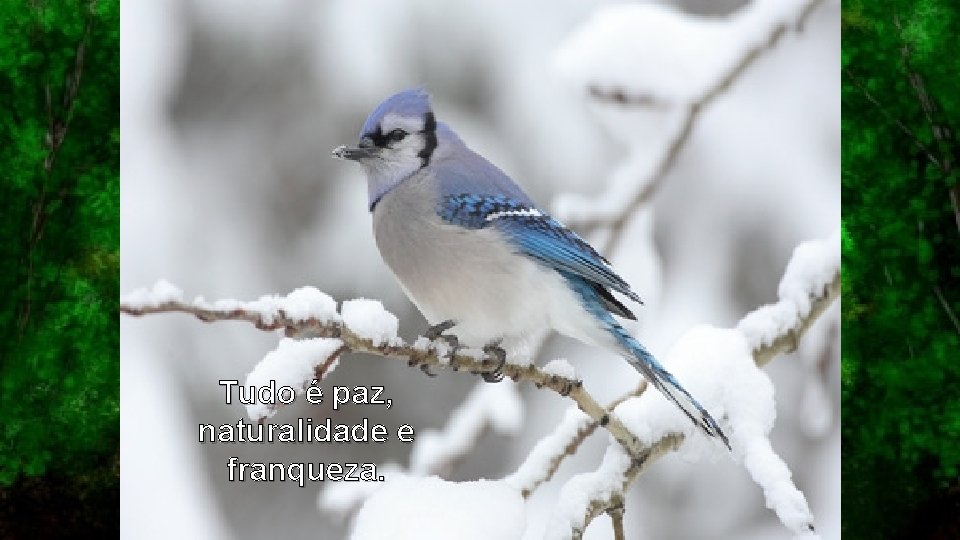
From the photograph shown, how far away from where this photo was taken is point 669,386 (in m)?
2.24

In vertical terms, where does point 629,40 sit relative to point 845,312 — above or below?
above

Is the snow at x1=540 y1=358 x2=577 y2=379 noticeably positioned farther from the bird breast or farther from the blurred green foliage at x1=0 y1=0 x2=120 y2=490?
the blurred green foliage at x1=0 y1=0 x2=120 y2=490

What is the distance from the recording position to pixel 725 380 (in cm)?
229

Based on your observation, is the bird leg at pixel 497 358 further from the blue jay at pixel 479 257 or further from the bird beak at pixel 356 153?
the bird beak at pixel 356 153

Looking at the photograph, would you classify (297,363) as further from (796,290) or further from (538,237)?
(796,290)

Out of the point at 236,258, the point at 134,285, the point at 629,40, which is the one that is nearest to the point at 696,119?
the point at 629,40

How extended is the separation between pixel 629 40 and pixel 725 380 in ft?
2.56

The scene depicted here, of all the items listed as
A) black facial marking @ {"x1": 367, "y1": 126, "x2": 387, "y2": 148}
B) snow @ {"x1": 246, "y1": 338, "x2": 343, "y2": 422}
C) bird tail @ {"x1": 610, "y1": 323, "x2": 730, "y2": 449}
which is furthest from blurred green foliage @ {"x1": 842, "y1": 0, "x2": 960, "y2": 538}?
snow @ {"x1": 246, "y1": 338, "x2": 343, "y2": 422}

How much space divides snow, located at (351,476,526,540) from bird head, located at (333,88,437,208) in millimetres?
580

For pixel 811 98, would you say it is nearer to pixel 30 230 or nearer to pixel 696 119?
pixel 696 119

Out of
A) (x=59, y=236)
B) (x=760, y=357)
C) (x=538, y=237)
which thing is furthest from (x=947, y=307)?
(x=59, y=236)

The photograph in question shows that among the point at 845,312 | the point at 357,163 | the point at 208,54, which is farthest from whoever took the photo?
the point at 845,312

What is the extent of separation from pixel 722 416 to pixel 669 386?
0.12 metres

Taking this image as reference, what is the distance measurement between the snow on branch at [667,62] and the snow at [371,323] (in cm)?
73
